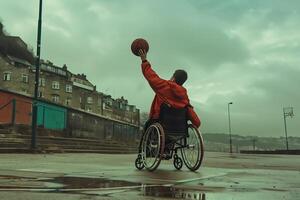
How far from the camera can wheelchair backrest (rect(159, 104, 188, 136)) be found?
913 centimetres

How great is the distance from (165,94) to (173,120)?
54 cm

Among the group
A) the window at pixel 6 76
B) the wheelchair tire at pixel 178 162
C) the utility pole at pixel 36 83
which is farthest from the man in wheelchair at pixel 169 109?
the window at pixel 6 76

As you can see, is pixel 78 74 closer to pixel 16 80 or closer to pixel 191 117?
pixel 16 80

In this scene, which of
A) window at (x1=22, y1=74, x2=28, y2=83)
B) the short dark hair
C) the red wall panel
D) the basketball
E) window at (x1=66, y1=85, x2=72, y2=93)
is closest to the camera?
the basketball

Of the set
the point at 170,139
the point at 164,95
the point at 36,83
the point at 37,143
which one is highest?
the point at 36,83

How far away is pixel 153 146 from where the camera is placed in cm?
905

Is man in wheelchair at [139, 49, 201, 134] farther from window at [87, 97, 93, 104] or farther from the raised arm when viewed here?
window at [87, 97, 93, 104]

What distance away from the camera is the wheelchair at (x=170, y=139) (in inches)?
358

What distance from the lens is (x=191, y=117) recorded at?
9375mm

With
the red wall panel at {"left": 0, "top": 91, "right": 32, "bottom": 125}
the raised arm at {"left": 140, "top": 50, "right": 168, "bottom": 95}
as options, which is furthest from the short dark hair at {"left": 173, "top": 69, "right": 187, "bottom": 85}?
the red wall panel at {"left": 0, "top": 91, "right": 32, "bottom": 125}

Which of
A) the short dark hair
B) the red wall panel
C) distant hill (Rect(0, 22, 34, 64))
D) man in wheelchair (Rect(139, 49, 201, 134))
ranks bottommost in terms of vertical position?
man in wheelchair (Rect(139, 49, 201, 134))

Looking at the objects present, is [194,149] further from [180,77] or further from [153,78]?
[153,78]

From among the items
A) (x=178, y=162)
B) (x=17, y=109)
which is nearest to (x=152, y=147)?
(x=178, y=162)

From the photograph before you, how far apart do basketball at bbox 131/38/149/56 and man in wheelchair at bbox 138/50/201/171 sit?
286mm
